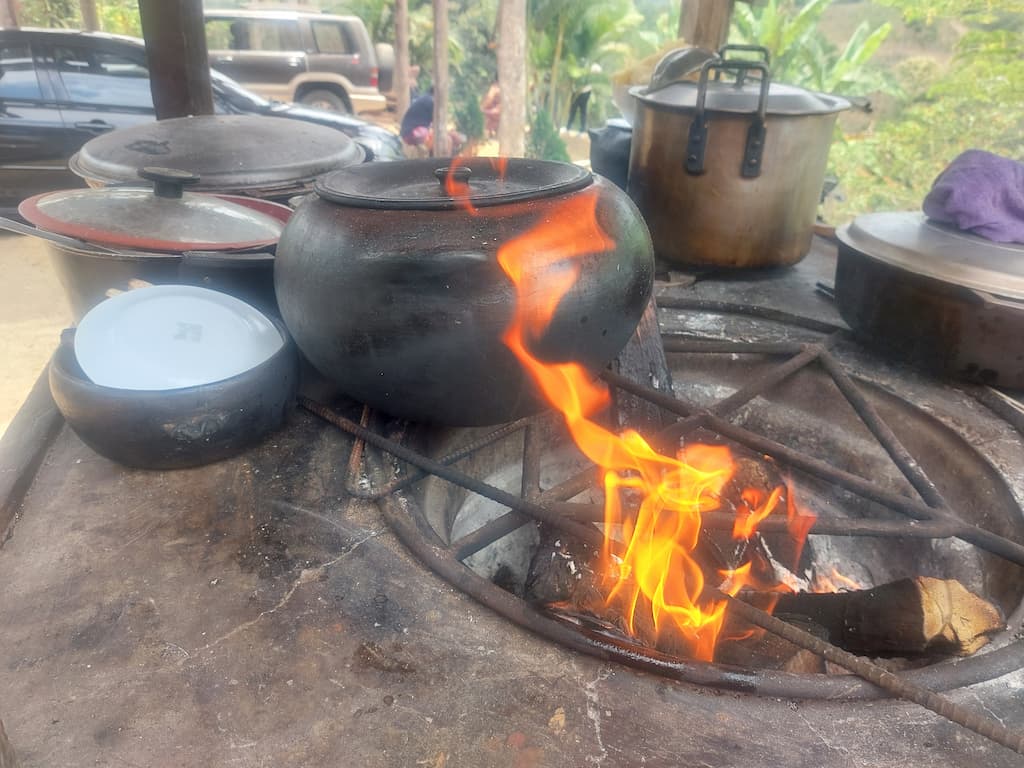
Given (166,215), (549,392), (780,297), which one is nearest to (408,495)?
(549,392)

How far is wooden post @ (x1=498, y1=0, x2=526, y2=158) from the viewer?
10.3 metres

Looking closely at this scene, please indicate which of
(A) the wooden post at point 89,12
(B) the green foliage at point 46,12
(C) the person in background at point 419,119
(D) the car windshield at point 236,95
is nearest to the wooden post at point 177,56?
(D) the car windshield at point 236,95

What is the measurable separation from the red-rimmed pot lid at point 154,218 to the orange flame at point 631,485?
3.59 ft

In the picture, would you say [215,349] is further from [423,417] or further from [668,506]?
[668,506]

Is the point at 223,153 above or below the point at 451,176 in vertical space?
below

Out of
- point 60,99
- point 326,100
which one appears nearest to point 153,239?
point 60,99

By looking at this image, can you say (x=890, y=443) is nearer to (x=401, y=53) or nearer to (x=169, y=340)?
(x=169, y=340)

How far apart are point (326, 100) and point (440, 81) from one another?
2884 millimetres

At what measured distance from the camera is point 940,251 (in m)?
2.25

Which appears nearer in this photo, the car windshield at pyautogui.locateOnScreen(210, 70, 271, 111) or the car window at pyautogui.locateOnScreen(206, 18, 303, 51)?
the car windshield at pyautogui.locateOnScreen(210, 70, 271, 111)

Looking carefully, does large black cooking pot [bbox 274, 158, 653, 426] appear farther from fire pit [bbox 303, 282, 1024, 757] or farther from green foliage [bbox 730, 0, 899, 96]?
green foliage [bbox 730, 0, 899, 96]

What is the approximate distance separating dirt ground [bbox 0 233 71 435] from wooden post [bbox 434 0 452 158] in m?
5.77

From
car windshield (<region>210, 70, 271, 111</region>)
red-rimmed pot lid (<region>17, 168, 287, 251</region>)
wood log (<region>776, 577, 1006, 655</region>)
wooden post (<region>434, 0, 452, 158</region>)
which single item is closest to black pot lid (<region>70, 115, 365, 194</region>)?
red-rimmed pot lid (<region>17, 168, 287, 251</region>)

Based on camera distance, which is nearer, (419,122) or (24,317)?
(24,317)
